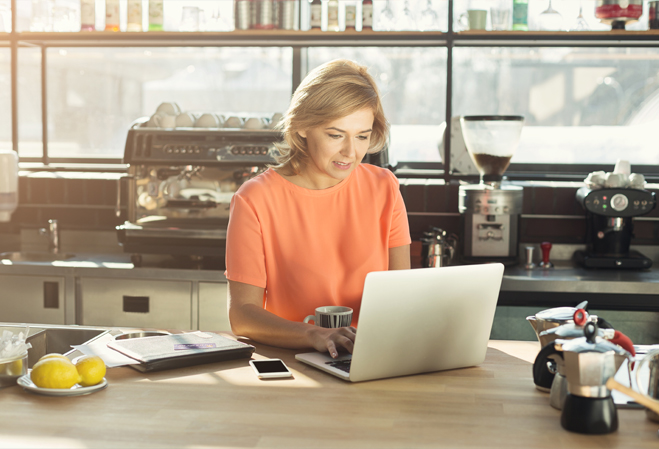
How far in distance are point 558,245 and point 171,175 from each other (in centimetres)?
168

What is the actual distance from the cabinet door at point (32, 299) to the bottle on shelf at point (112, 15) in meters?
1.13

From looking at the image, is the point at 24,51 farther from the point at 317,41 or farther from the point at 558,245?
the point at 558,245

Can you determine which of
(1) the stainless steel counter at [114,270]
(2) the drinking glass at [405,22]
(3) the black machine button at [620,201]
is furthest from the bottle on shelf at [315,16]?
(3) the black machine button at [620,201]

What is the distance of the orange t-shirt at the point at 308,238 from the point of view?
1.67 meters

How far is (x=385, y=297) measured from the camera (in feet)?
3.83

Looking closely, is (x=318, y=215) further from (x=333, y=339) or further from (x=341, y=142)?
(x=333, y=339)

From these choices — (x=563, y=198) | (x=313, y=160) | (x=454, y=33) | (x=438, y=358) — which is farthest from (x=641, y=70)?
(x=438, y=358)

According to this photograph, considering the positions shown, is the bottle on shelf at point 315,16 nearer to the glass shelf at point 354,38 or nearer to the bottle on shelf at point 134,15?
the glass shelf at point 354,38

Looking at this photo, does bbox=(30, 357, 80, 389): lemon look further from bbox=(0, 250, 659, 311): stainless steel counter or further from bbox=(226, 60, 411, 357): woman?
bbox=(0, 250, 659, 311): stainless steel counter

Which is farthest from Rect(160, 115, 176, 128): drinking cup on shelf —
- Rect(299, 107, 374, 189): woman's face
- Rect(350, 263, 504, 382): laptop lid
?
Rect(350, 263, 504, 382): laptop lid

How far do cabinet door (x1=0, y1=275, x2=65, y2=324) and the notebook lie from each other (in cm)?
155

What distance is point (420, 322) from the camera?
1.23 m

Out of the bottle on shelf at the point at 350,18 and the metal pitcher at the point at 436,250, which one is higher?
the bottle on shelf at the point at 350,18

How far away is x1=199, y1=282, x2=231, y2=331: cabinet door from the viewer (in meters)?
2.73
